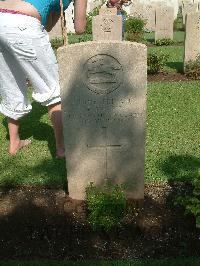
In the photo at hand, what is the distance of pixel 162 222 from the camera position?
2.90m

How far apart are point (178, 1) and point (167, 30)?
12.3 meters

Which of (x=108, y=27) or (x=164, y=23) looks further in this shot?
(x=164, y=23)

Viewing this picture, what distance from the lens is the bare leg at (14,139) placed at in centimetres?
392

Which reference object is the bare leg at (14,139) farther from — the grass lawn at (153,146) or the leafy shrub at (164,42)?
the leafy shrub at (164,42)

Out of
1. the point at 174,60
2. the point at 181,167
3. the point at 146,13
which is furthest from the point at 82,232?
the point at 146,13

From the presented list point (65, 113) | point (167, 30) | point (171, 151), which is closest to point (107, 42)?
point (65, 113)

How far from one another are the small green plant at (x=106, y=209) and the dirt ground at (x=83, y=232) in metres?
0.10

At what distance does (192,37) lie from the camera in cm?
748

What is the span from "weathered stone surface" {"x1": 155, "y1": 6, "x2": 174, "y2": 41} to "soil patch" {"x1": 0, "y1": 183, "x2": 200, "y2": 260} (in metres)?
10.7

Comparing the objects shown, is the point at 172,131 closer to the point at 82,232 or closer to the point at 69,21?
the point at 82,232

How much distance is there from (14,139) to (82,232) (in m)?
1.63

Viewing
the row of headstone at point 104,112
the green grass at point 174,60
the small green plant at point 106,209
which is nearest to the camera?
the row of headstone at point 104,112

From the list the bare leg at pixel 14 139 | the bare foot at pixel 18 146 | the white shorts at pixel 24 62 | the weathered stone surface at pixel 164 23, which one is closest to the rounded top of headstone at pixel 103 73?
the white shorts at pixel 24 62

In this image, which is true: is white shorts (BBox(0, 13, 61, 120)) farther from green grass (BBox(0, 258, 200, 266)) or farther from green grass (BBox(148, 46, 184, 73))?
green grass (BBox(148, 46, 184, 73))
